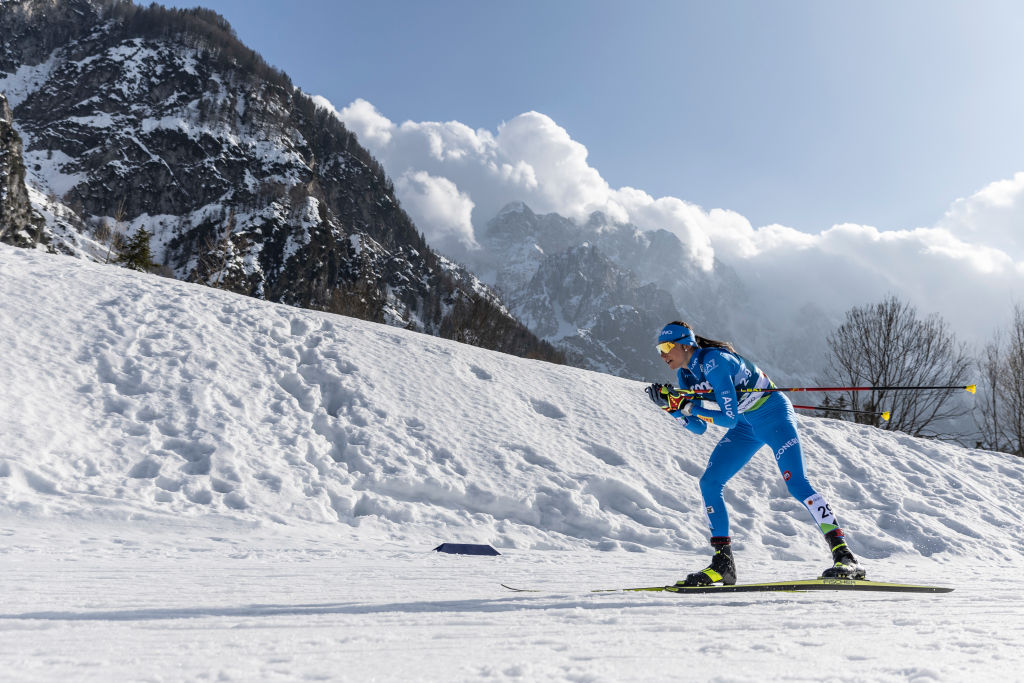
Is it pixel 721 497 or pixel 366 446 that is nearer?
pixel 721 497

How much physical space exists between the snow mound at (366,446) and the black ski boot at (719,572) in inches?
121

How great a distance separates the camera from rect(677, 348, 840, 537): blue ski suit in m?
4.18

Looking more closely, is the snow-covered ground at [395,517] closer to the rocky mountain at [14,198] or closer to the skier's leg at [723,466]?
the skier's leg at [723,466]

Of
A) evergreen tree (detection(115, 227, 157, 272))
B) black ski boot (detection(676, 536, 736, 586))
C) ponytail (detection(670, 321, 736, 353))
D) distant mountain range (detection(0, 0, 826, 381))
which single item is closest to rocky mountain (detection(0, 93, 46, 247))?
distant mountain range (detection(0, 0, 826, 381))

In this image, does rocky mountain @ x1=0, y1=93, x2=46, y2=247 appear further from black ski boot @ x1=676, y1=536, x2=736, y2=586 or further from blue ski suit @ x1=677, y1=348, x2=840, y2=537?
black ski boot @ x1=676, y1=536, x2=736, y2=586

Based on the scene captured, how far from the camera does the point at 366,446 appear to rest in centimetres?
806

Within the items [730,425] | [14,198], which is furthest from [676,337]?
[14,198]

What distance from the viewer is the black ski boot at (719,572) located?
4113mm

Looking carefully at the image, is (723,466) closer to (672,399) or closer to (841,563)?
(672,399)

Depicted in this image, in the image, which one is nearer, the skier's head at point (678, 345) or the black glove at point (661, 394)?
the skier's head at point (678, 345)

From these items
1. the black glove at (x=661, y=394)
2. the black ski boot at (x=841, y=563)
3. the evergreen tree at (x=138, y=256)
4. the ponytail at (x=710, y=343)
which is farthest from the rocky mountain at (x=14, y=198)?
the black ski boot at (x=841, y=563)

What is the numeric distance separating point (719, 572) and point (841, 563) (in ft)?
2.68

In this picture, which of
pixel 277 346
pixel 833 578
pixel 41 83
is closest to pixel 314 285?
pixel 41 83

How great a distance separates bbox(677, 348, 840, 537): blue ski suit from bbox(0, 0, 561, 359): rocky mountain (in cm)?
8554
